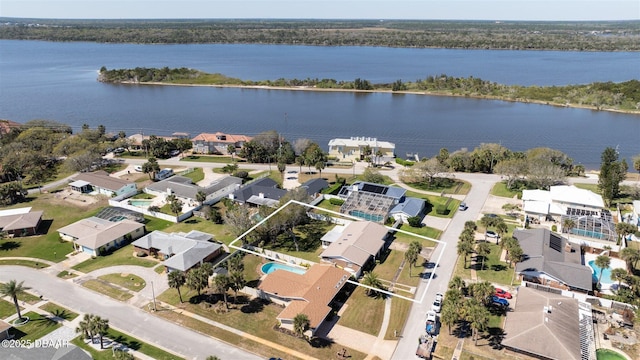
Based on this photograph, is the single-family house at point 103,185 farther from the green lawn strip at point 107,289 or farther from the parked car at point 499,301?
the parked car at point 499,301

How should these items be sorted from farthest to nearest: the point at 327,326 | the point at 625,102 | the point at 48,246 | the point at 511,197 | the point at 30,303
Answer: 1. the point at 625,102
2. the point at 511,197
3. the point at 48,246
4. the point at 30,303
5. the point at 327,326

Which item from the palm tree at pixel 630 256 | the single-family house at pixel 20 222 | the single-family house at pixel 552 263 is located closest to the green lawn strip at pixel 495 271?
the single-family house at pixel 552 263

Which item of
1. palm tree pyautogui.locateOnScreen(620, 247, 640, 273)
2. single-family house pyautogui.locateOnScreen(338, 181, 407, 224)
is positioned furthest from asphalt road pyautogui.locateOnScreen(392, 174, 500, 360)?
palm tree pyautogui.locateOnScreen(620, 247, 640, 273)

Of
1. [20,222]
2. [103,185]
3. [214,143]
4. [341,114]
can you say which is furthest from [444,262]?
[341,114]

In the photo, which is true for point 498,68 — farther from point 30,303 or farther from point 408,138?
point 30,303

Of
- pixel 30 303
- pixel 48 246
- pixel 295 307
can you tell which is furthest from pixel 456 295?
pixel 48 246

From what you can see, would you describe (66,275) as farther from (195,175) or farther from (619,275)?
(619,275)

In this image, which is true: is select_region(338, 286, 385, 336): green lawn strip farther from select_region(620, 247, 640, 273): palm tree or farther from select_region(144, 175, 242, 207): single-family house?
select_region(144, 175, 242, 207): single-family house
